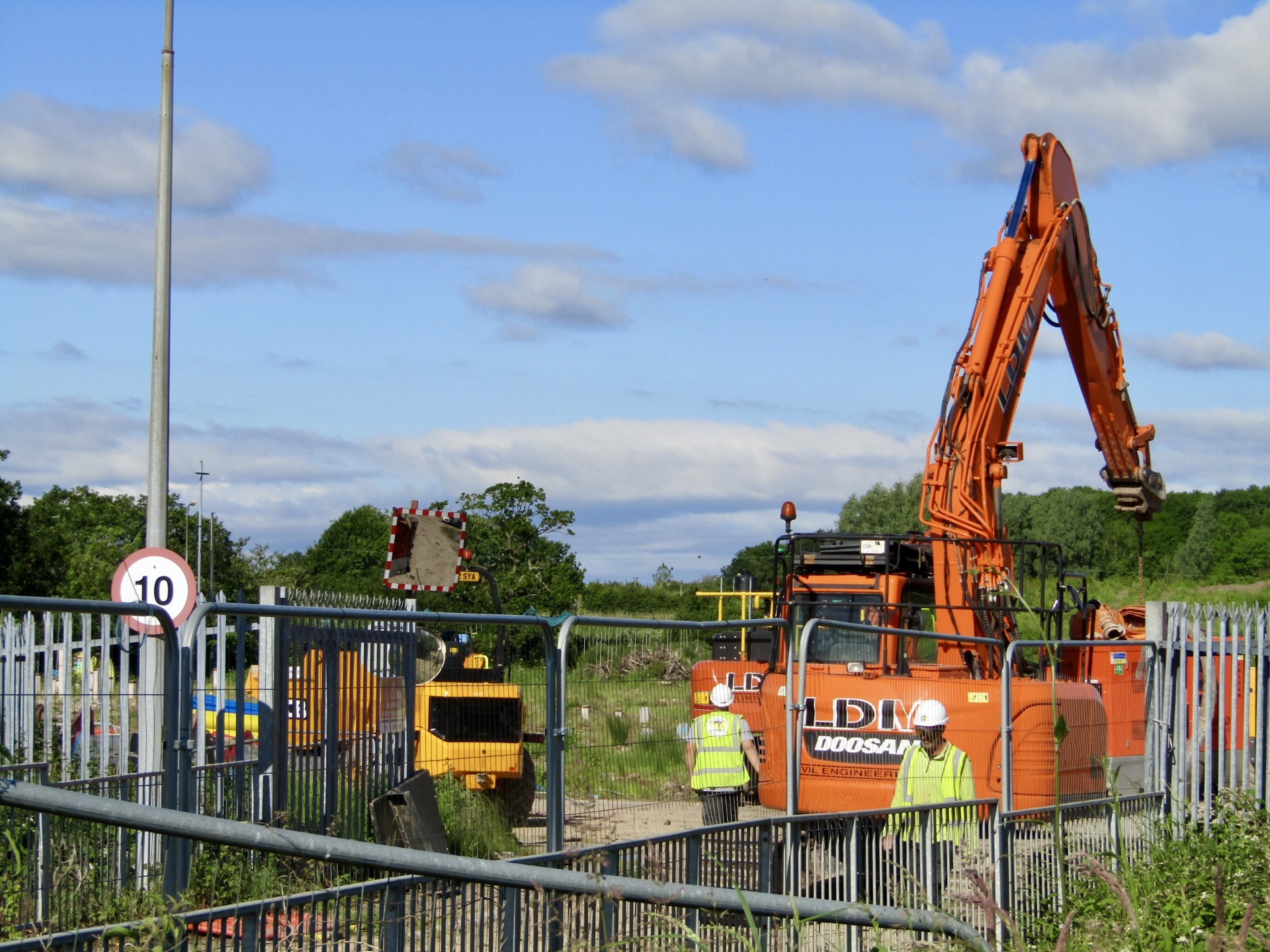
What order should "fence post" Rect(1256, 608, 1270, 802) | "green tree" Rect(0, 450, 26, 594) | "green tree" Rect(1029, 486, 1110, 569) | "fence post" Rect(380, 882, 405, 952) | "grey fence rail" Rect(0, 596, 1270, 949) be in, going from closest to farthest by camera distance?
"fence post" Rect(380, 882, 405, 952), "grey fence rail" Rect(0, 596, 1270, 949), "fence post" Rect(1256, 608, 1270, 802), "green tree" Rect(0, 450, 26, 594), "green tree" Rect(1029, 486, 1110, 569)

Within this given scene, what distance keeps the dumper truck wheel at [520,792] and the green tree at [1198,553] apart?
180 feet

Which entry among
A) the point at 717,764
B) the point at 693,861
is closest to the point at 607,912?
the point at 693,861

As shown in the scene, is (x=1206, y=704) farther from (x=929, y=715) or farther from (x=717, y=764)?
(x=717, y=764)

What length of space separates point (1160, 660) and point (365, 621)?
21.4ft

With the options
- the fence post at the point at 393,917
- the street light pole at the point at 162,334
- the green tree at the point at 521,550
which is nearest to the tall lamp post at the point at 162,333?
the street light pole at the point at 162,334

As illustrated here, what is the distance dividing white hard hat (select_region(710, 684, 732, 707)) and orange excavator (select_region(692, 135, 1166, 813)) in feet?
0.45

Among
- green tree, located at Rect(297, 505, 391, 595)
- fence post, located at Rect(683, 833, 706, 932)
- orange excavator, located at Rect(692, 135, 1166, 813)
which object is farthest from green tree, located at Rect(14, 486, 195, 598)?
fence post, located at Rect(683, 833, 706, 932)

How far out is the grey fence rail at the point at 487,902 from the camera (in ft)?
9.20

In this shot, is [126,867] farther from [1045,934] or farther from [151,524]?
[151,524]

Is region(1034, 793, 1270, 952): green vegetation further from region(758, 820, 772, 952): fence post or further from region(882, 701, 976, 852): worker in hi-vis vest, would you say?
region(758, 820, 772, 952): fence post

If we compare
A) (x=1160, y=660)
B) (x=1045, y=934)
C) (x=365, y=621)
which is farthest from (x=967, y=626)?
(x=365, y=621)

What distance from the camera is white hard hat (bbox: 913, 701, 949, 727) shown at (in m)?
9.88

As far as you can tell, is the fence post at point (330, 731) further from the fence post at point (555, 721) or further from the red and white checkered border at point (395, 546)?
the red and white checkered border at point (395, 546)

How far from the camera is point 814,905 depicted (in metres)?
3.55
